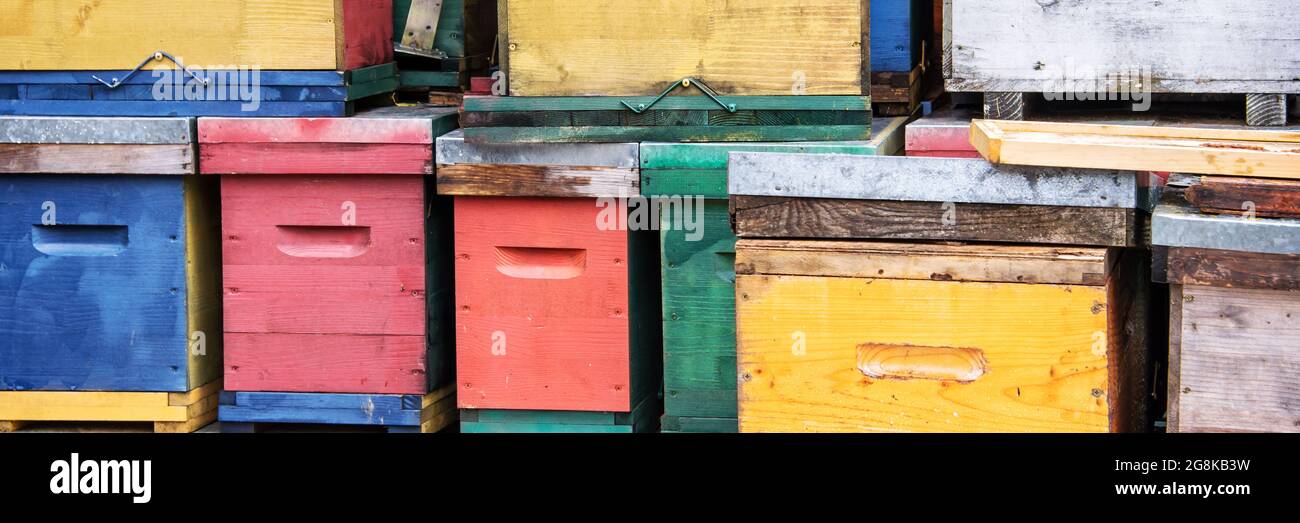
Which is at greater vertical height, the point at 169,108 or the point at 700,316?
the point at 169,108

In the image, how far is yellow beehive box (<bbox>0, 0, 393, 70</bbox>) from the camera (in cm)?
321

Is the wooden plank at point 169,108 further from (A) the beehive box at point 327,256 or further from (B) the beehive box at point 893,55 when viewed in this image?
(B) the beehive box at point 893,55

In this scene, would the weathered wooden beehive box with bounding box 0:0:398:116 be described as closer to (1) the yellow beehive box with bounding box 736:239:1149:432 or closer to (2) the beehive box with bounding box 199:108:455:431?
(2) the beehive box with bounding box 199:108:455:431

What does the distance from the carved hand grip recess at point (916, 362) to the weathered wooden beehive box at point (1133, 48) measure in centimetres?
70

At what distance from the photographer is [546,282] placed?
10.4ft

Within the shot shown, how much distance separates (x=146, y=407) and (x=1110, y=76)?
2.13 meters

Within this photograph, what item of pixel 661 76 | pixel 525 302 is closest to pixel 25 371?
pixel 525 302

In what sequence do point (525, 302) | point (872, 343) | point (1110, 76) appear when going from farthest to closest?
point (525, 302) → point (1110, 76) → point (872, 343)

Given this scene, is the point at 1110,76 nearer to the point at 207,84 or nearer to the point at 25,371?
the point at 207,84

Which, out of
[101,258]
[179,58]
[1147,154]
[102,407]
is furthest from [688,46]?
[102,407]

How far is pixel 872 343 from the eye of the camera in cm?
257

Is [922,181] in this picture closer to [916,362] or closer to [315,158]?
[916,362]

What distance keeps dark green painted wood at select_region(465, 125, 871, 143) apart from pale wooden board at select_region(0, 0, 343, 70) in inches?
16.2

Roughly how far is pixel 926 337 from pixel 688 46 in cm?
85
